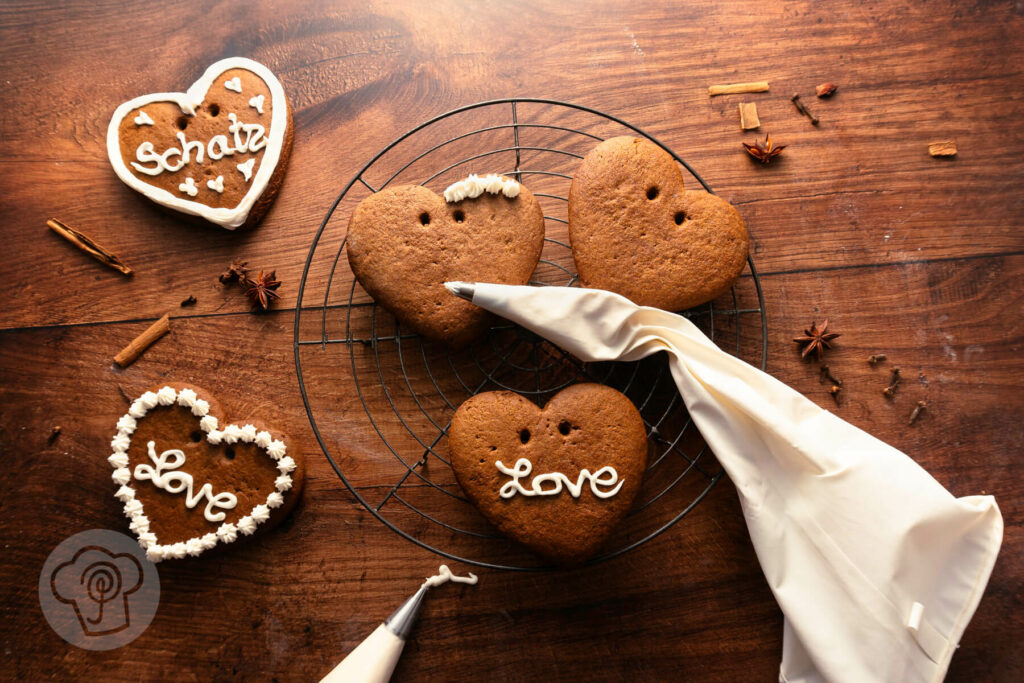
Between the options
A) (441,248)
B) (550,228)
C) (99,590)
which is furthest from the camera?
(550,228)

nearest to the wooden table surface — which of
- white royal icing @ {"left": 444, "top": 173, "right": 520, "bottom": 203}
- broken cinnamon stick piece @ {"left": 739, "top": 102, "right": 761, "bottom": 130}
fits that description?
broken cinnamon stick piece @ {"left": 739, "top": 102, "right": 761, "bottom": 130}

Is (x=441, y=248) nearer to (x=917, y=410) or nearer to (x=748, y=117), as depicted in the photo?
(x=748, y=117)

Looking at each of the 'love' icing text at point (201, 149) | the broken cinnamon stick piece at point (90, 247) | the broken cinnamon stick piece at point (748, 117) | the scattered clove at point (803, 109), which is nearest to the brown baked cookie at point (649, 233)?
the broken cinnamon stick piece at point (748, 117)

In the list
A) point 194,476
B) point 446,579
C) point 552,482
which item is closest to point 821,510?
point 552,482

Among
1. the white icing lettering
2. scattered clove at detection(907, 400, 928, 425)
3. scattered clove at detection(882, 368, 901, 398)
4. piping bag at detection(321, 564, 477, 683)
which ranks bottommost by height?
piping bag at detection(321, 564, 477, 683)

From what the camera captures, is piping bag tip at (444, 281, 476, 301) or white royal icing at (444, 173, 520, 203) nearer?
piping bag tip at (444, 281, 476, 301)

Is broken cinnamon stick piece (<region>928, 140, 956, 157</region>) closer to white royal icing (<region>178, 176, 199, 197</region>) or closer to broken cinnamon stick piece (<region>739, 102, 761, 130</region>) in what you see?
broken cinnamon stick piece (<region>739, 102, 761, 130</region>)

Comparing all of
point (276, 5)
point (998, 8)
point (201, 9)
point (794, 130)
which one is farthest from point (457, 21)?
point (998, 8)

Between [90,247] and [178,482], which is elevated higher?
[90,247]
